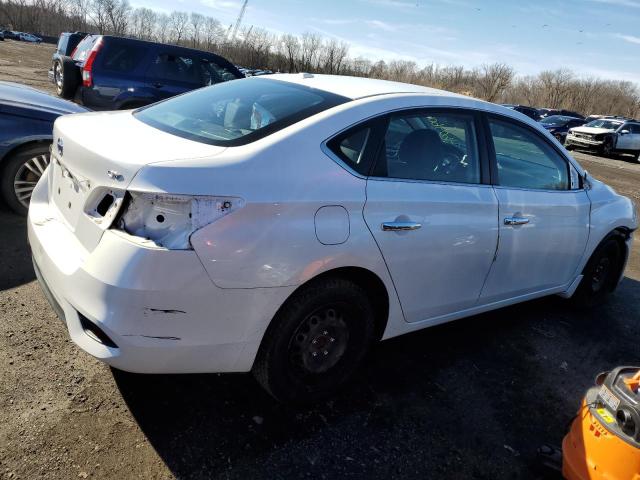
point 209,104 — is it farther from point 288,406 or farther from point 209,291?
point 288,406

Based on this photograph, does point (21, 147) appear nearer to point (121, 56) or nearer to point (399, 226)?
point (399, 226)

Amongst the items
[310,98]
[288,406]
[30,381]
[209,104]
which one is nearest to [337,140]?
[310,98]

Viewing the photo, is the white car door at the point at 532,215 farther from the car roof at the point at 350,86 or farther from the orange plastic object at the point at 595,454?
the orange plastic object at the point at 595,454

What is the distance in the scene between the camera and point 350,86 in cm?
296

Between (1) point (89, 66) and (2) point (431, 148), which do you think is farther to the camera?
(1) point (89, 66)

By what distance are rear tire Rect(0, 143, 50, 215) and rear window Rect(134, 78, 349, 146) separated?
200 centimetres

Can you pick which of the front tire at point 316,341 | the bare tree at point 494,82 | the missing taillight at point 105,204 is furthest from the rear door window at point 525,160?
the bare tree at point 494,82

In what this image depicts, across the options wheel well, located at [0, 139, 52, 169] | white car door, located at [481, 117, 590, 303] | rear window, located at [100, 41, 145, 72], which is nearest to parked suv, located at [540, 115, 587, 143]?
Result: rear window, located at [100, 41, 145, 72]

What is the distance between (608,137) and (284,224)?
84.3 feet

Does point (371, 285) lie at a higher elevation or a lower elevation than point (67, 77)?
lower

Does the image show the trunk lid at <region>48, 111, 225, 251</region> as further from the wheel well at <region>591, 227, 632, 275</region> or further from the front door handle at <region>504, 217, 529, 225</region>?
the wheel well at <region>591, 227, 632, 275</region>

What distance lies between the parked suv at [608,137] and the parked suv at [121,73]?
21225 millimetres

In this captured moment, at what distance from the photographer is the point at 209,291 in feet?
6.69

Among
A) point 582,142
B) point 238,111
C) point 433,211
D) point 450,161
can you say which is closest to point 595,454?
point 433,211
